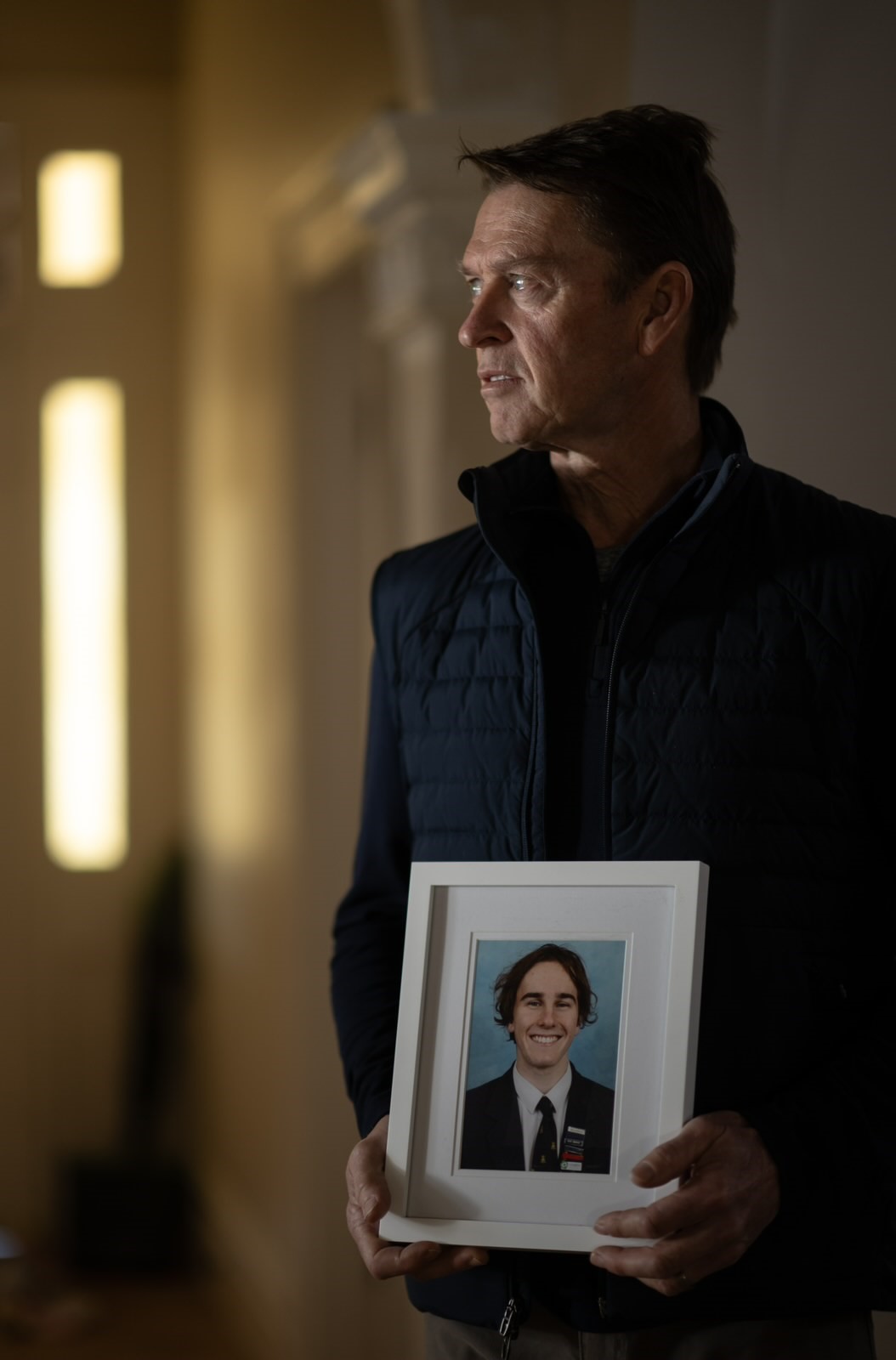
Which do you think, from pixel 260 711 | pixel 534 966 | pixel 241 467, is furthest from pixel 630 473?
pixel 241 467

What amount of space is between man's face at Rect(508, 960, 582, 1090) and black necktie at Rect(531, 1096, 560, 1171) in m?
0.02

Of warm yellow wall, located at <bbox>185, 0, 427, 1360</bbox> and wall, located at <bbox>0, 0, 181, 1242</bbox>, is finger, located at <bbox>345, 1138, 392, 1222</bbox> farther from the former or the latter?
wall, located at <bbox>0, 0, 181, 1242</bbox>

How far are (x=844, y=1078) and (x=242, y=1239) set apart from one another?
3.42m

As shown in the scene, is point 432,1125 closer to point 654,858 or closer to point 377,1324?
point 654,858

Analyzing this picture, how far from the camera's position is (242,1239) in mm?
4254

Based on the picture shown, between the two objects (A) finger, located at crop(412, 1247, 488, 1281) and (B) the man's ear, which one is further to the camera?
(B) the man's ear

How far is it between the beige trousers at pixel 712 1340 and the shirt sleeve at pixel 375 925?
0.25m

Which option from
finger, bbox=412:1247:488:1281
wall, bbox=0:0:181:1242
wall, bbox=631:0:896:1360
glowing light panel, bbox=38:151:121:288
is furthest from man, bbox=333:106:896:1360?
glowing light panel, bbox=38:151:121:288

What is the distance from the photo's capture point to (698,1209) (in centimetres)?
108

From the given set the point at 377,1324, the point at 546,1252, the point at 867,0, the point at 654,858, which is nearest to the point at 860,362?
the point at 867,0

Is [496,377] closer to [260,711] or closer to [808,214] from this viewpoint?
[808,214]

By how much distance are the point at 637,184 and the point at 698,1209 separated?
0.83m

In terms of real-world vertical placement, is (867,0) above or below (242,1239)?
above

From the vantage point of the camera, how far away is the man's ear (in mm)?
1327
